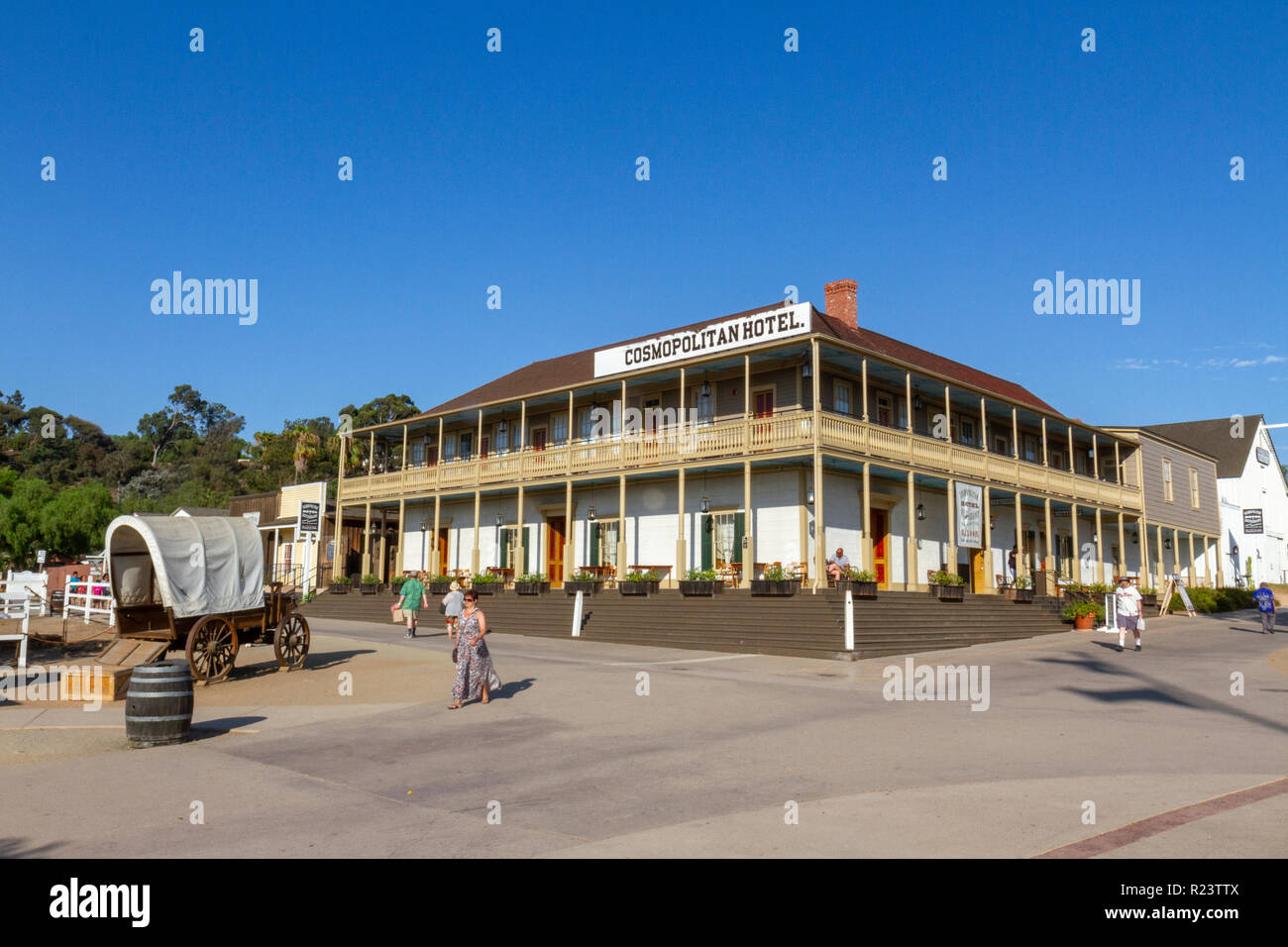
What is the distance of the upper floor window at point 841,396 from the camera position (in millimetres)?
29694

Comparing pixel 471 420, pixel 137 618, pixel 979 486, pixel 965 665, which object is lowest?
pixel 965 665

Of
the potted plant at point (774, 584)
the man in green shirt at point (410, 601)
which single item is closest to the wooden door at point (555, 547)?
the man in green shirt at point (410, 601)

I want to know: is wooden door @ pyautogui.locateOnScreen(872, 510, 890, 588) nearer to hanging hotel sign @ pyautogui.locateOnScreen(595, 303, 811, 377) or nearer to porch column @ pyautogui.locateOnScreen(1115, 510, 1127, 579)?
hanging hotel sign @ pyautogui.locateOnScreen(595, 303, 811, 377)

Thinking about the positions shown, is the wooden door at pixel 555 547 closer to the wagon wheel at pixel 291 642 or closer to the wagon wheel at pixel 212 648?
the wagon wheel at pixel 291 642

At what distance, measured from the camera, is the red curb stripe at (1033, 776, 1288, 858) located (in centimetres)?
577

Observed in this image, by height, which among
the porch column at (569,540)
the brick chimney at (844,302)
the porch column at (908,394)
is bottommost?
the porch column at (569,540)

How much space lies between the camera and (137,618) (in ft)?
51.7

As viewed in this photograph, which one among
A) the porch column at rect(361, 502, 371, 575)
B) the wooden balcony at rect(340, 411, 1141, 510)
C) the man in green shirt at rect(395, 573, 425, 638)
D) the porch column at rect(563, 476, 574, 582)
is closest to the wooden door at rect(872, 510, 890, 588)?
the wooden balcony at rect(340, 411, 1141, 510)

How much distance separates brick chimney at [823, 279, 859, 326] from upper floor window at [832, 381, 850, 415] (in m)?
4.40

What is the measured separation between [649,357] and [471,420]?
11277 millimetres

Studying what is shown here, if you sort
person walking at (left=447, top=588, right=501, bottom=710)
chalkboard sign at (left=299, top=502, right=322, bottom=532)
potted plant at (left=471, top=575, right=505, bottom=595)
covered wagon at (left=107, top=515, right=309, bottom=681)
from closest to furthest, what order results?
person walking at (left=447, top=588, right=501, bottom=710) → covered wagon at (left=107, top=515, right=309, bottom=681) → potted plant at (left=471, top=575, right=505, bottom=595) → chalkboard sign at (left=299, top=502, right=322, bottom=532)

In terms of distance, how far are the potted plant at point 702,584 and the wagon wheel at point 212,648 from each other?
12215 mm

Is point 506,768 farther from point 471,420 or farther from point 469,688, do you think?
point 471,420
